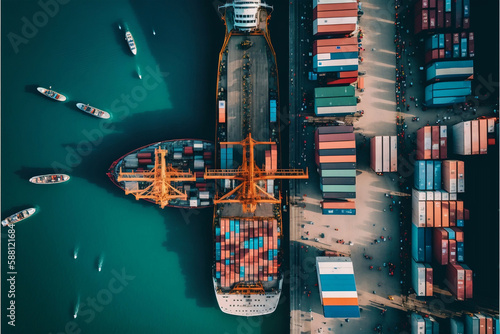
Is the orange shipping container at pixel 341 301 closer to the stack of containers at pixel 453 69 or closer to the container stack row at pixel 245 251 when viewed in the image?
the container stack row at pixel 245 251

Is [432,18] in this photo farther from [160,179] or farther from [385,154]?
[160,179]

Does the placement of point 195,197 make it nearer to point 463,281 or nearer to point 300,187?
point 300,187

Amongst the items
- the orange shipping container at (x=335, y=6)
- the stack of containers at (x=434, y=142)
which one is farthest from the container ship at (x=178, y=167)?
the stack of containers at (x=434, y=142)

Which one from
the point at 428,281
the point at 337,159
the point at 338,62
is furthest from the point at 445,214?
the point at 338,62

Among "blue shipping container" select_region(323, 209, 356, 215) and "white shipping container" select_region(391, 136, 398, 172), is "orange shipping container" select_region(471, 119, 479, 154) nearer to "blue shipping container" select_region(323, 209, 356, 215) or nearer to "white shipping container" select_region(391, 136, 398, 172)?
"white shipping container" select_region(391, 136, 398, 172)

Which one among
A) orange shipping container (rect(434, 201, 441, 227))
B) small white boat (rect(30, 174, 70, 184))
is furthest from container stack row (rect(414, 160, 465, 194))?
small white boat (rect(30, 174, 70, 184))

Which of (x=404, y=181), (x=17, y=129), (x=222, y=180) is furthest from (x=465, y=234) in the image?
(x=17, y=129)
